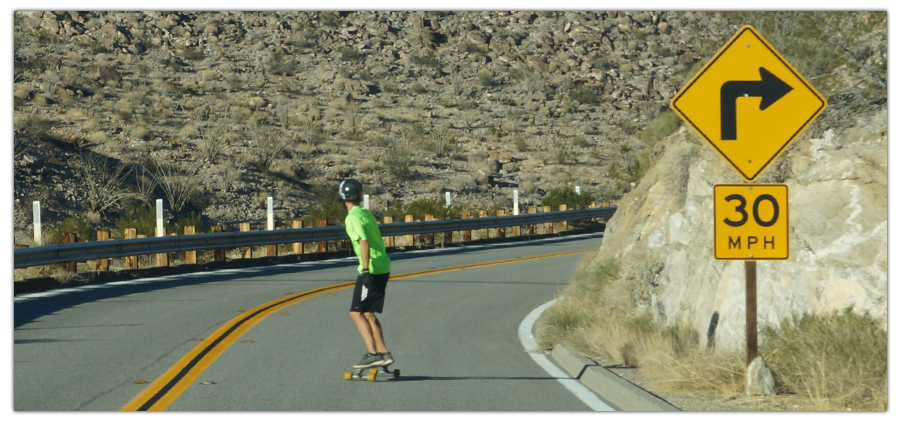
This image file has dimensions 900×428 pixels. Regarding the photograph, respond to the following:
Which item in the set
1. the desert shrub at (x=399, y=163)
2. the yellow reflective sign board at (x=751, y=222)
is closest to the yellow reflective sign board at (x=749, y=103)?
the yellow reflective sign board at (x=751, y=222)

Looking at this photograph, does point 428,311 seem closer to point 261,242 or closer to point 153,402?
point 153,402

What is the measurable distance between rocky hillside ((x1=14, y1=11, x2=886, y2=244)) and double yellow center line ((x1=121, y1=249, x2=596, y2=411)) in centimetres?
852

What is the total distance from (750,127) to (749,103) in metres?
0.20

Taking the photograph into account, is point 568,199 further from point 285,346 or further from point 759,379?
point 759,379

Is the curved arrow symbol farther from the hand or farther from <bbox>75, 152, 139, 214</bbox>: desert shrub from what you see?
<bbox>75, 152, 139, 214</bbox>: desert shrub

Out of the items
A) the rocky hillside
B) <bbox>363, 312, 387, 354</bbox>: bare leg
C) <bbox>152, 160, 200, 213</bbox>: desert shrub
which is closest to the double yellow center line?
<bbox>363, 312, 387, 354</bbox>: bare leg

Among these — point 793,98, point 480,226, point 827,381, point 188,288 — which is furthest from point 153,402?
point 480,226

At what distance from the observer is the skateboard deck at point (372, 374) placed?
837 centimetres

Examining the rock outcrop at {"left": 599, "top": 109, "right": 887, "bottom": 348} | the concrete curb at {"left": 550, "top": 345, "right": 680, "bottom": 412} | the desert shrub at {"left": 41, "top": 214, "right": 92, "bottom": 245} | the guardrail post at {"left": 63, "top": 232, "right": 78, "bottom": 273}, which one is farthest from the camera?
the desert shrub at {"left": 41, "top": 214, "right": 92, "bottom": 245}

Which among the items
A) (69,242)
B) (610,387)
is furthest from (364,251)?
(69,242)

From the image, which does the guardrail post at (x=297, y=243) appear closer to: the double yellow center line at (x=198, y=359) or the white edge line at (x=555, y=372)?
the double yellow center line at (x=198, y=359)

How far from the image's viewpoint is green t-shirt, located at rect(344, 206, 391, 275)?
8.27m

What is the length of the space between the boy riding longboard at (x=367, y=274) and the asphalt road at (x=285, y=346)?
27 centimetres

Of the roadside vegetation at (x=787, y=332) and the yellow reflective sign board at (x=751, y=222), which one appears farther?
the yellow reflective sign board at (x=751, y=222)
